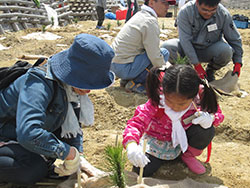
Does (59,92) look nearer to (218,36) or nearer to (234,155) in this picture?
(234,155)

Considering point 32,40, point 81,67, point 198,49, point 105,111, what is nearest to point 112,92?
point 105,111

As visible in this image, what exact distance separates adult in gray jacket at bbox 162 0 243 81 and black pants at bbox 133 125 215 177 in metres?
1.42

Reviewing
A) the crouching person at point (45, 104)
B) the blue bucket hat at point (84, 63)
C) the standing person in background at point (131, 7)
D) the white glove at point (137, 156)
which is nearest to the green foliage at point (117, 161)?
the white glove at point (137, 156)

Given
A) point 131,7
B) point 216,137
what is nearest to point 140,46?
point 216,137

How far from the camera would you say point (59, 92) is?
4.75 feet

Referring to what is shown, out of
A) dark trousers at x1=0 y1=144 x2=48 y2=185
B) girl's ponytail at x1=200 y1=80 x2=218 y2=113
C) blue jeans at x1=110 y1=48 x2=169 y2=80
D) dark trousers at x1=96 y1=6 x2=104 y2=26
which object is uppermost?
girl's ponytail at x1=200 y1=80 x2=218 y2=113

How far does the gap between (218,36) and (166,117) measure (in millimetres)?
2016

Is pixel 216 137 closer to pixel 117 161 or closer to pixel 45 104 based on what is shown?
pixel 117 161

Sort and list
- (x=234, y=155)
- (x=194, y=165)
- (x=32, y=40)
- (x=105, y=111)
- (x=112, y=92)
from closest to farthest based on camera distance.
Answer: (x=194, y=165) → (x=234, y=155) → (x=105, y=111) → (x=112, y=92) → (x=32, y=40)

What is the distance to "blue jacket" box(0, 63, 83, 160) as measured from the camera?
129 centimetres

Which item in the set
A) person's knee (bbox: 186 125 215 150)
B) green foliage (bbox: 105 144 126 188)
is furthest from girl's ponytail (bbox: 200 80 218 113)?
green foliage (bbox: 105 144 126 188)

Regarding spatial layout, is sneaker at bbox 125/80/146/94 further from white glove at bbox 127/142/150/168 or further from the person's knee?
white glove at bbox 127/142/150/168

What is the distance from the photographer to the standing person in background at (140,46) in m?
2.87

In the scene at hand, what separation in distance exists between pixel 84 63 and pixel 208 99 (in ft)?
2.70
